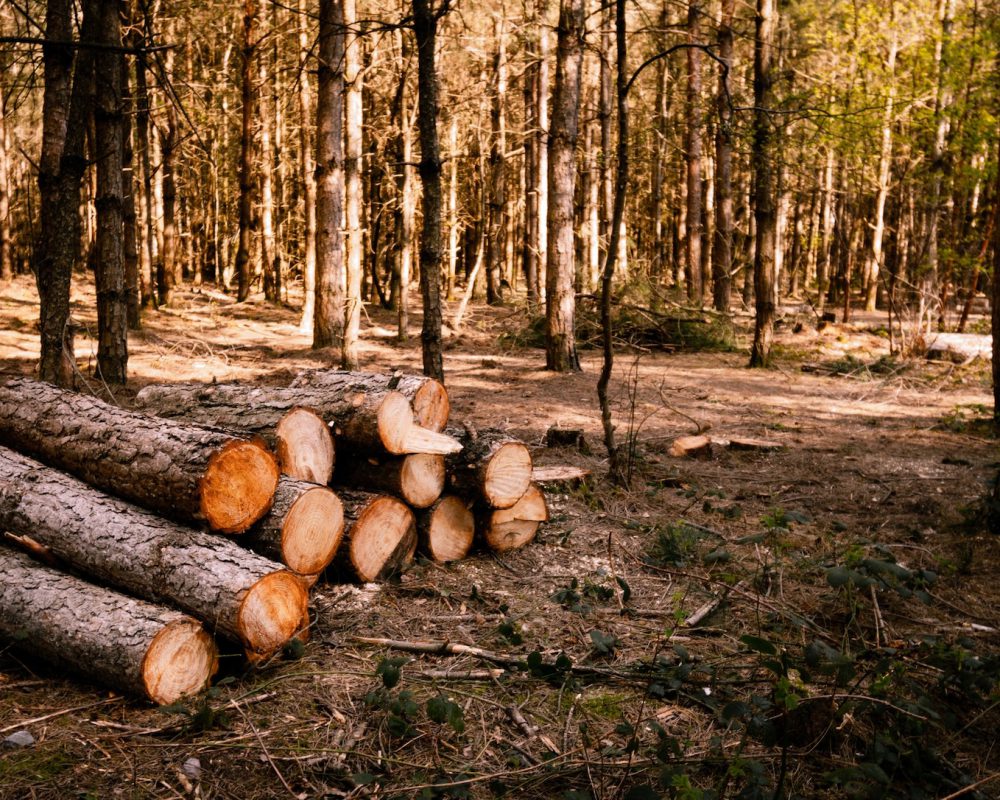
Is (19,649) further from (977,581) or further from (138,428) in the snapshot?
(977,581)

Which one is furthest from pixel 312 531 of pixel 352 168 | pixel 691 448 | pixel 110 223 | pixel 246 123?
pixel 246 123

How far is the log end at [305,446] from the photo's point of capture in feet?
15.8

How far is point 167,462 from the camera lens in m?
4.12

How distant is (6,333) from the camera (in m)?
15.1

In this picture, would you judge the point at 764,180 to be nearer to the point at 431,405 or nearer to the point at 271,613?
the point at 431,405

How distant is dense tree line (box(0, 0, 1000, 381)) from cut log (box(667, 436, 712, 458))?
101 inches

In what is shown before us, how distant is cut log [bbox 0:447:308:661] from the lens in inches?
146

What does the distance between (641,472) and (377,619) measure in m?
3.42

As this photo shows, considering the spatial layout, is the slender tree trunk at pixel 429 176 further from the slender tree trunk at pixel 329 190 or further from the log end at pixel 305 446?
the slender tree trunk at pixel 329 190

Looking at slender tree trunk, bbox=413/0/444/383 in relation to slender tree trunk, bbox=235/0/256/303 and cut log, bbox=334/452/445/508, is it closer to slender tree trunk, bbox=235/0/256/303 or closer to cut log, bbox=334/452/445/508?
cut log, bbox=334/452/445/508

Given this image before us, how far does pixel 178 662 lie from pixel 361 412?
188cm

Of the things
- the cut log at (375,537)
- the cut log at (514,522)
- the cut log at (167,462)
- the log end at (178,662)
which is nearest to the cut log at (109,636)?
the log end at (178,662)

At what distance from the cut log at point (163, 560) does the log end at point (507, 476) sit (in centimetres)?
146

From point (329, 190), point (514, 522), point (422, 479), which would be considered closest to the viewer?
point (422, 479)
